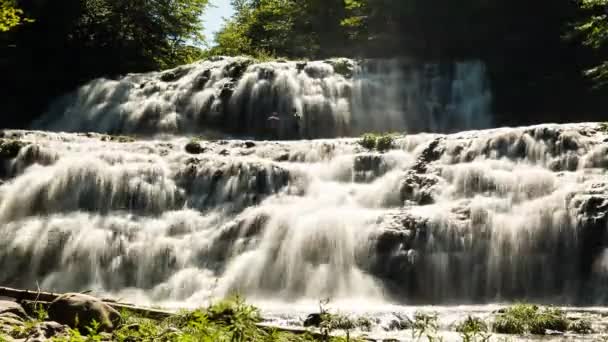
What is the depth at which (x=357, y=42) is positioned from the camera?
3578 cm

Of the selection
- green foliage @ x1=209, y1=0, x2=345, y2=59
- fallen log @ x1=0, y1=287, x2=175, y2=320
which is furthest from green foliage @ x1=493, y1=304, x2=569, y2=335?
green foliage @ x1=209, y1=0, x2=345, y2=59

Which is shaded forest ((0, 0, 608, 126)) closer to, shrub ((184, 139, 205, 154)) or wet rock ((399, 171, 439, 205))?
shrub ((184, 139, 205, 154))

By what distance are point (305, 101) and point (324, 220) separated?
1167cm

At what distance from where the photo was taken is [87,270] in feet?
42.1

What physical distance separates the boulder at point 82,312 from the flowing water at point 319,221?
3987 millimetres

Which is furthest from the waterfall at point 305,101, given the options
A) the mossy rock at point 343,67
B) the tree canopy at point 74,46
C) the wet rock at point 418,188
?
the wet rock at point 418,188

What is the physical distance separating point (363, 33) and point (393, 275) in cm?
2423

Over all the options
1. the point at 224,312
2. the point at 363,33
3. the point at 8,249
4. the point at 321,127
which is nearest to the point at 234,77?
the point at 321,127

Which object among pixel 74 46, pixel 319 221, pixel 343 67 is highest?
pixel 74 46

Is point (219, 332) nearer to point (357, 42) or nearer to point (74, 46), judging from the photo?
point (74, 46)

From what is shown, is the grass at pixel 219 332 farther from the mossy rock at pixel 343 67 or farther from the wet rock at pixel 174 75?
the wet rock at pixel 174 75

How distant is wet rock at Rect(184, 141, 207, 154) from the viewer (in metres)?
18.1

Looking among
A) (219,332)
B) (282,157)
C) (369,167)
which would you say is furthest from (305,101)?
(219,332)

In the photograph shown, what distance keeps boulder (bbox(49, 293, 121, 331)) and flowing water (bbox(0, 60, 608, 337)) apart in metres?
3.99
